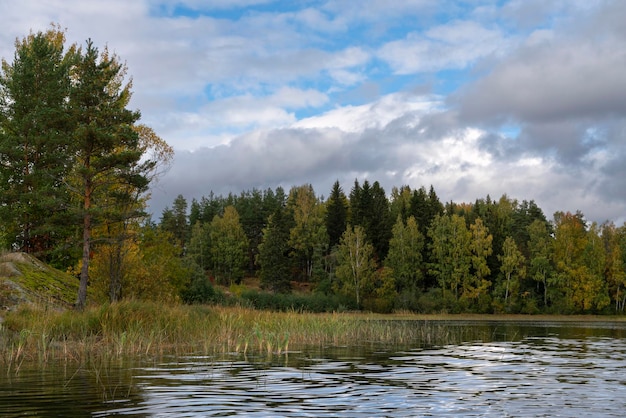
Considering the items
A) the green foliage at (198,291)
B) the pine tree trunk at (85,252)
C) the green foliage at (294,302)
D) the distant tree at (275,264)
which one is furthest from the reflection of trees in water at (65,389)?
the distant tree at (275,264)

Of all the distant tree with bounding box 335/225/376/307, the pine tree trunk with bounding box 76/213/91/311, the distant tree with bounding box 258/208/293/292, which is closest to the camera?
the pine tree trunk with bounding box 76/213/91/311

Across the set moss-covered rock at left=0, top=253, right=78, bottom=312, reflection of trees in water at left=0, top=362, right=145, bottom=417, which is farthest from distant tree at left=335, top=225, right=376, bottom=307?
reflection of trees in water at left=0, top=362, right=145, bottom=417

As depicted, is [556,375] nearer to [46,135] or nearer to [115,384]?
[115,384]

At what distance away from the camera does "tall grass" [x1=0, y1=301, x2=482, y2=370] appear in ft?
61.9

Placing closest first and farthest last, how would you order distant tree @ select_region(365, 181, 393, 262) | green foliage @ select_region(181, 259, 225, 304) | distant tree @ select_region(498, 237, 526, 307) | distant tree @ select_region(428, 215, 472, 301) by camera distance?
green foliage @ select_region(181, 259, 225, 304) → distant tree @ select_region(498, 237, 526, 307) → distant tree @ select_region(428, 215, 472, 301) → distant tree @ select_region(365, 181, 393, 262)

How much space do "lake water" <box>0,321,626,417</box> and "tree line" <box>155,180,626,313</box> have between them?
58.3 meters

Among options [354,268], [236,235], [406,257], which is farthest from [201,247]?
[406,257]

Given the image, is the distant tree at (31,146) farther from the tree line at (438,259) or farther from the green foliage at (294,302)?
the tree line at (438,259)

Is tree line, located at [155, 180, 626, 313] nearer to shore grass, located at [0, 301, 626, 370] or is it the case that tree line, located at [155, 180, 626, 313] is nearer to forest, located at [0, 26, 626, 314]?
forest, located at [0, 26, 626, 314]

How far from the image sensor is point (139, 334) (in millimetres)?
20766

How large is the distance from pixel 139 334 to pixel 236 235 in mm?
98259

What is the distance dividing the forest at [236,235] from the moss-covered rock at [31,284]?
52.1 inches

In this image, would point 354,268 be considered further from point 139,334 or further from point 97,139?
point 139,334

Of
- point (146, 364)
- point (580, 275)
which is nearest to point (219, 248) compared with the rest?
point (580, 275)
